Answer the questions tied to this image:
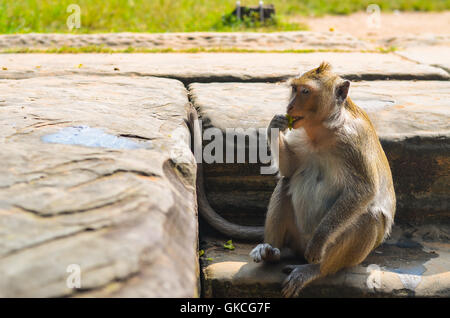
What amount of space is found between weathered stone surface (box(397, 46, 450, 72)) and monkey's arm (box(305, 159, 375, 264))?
10.6ft

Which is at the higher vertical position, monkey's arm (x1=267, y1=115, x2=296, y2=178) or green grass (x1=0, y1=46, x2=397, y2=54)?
green grass (x1=0, y1=46, x2=397, y2=54)

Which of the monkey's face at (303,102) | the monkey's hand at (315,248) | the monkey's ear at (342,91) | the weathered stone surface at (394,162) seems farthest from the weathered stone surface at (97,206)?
the monkey's ear at (342,91)

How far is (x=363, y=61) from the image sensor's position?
6480 millimetres

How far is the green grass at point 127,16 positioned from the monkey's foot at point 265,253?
240 inches

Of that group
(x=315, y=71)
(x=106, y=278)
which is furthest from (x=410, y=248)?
(x=106, y=278)

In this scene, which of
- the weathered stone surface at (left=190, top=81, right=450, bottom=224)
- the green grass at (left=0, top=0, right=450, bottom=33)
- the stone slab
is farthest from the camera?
the green grass at (left=0, top=0, right=450, bottom=33)

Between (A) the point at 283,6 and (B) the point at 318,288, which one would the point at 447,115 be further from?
(A) the point at 283,6

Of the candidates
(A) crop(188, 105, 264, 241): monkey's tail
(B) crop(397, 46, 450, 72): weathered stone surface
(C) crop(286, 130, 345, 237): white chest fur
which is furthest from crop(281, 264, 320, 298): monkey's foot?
(B) crop(397, 46, 450, 72): weathered stone surface

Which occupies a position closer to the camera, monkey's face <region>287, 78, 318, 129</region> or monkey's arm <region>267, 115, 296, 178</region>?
monkey's face <region>287, 78, 318, 129</region>

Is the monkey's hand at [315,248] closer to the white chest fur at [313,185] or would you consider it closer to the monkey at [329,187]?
the monkey at [329,187]

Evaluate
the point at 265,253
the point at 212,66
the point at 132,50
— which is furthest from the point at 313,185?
the point at 132,50

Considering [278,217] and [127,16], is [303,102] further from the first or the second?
[127,16]

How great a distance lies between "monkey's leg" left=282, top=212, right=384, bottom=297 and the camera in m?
3.39

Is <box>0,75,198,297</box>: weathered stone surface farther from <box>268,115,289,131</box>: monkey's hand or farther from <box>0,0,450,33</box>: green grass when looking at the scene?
<box>0,0,450,33</box>: green grass
